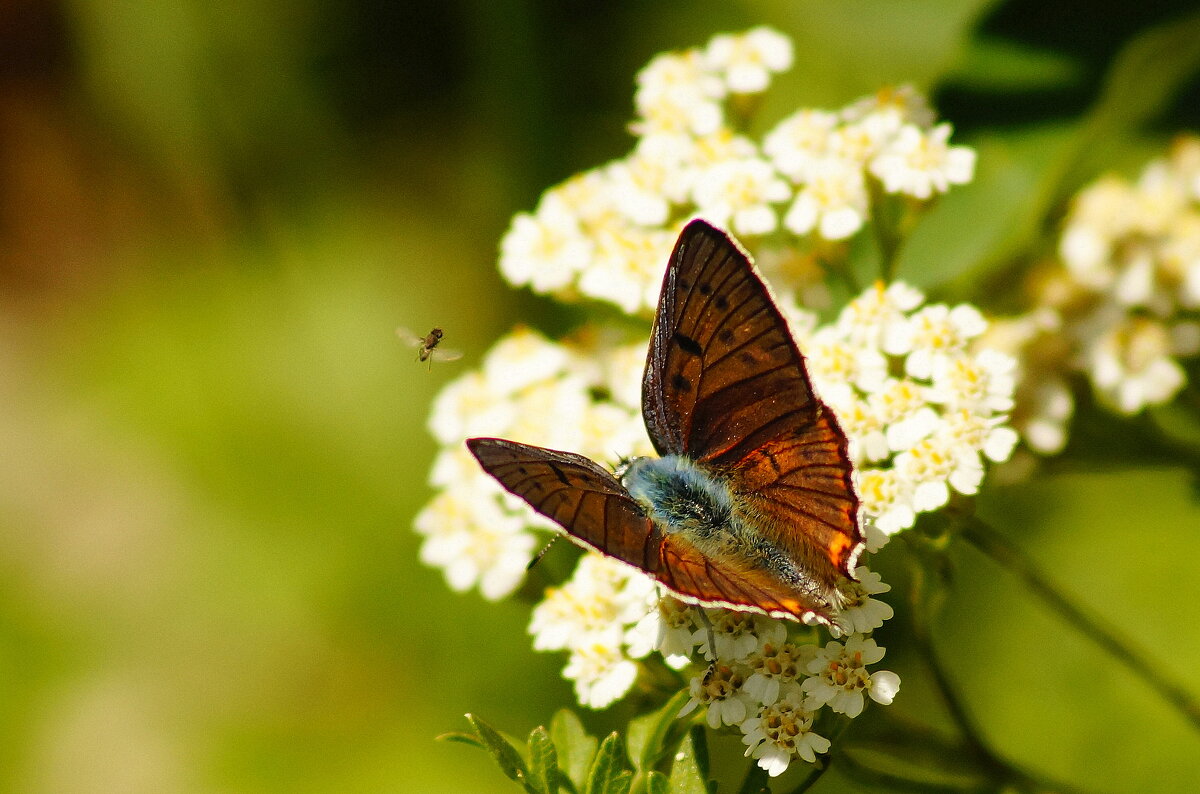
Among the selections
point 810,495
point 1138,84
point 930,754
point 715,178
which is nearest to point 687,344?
point 810,495

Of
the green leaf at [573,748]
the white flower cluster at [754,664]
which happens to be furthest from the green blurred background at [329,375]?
the green leaf at [573,748]

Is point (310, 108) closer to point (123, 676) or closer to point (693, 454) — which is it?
point (123, 676)

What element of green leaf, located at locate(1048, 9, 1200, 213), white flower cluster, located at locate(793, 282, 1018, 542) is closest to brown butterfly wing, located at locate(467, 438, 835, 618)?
white flower cluster, located at locate(793, 282, 1018, 542)

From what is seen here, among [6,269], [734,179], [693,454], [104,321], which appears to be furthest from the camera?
[6,269]

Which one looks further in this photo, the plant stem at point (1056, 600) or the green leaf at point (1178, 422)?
the green leaf at point (1178, 422)

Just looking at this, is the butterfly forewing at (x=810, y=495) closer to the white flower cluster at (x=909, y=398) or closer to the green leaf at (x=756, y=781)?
the white flower cluster at (x=909, y=398)

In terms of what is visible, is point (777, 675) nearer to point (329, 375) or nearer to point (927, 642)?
point (927, 642)

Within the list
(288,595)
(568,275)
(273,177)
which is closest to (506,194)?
(273,177)

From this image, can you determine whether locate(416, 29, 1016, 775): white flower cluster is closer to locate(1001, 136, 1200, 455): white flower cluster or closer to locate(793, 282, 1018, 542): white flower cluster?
locate(793, 282, 1018, 542): white flower cluster
